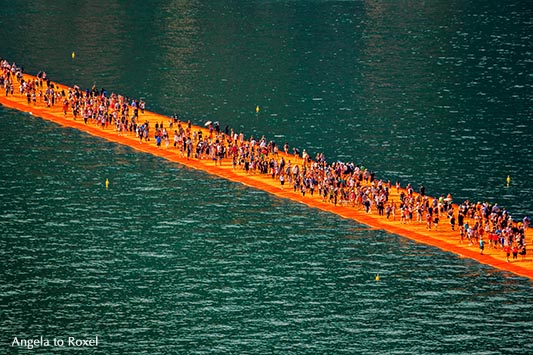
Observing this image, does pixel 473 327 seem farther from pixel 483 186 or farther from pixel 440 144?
pixel 440 144

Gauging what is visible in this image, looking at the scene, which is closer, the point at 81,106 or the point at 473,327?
the point at 473,327

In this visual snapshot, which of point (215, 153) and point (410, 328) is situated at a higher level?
point (215, 153)

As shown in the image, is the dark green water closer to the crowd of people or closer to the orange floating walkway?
the orange floating walkway

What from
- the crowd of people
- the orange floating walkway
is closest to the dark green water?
the orange floating walkway

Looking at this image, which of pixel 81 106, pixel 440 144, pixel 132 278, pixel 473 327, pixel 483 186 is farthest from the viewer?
pixel 81 106

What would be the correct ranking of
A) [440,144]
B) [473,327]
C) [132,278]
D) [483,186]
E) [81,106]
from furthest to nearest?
[81,106] → [440,144] → [483,186] → [132,278] → [473,327]

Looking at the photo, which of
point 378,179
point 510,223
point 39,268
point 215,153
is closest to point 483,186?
point 378,179
